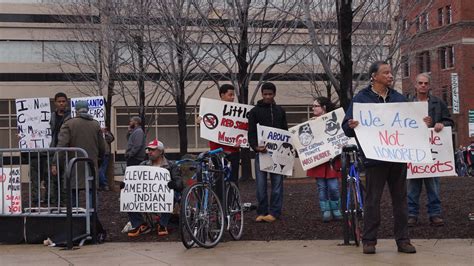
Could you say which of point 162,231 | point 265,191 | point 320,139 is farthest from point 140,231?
point 320,139

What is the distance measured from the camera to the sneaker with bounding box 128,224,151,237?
966 centimetres

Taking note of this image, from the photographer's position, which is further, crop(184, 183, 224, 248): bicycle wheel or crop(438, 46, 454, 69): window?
crop(438, 46, 454, 69): window

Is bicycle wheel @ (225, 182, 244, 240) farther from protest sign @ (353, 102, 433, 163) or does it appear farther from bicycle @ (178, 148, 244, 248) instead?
protest sign @ (353, 102, 433, 163)

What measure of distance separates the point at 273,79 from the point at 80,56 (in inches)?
362

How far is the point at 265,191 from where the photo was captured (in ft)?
33.5

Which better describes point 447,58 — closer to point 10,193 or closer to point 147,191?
point 147,191

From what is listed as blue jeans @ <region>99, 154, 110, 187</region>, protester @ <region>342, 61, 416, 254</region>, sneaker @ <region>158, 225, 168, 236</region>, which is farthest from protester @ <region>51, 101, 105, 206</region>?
blue jeans @ <region>99, 154, 110, 187</region>

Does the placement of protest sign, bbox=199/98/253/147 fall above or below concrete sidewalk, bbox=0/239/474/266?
above

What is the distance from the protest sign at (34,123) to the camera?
16.1 metres

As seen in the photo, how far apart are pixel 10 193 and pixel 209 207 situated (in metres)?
2.82

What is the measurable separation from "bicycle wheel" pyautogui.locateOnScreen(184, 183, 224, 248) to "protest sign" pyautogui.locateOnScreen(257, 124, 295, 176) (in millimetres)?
1594

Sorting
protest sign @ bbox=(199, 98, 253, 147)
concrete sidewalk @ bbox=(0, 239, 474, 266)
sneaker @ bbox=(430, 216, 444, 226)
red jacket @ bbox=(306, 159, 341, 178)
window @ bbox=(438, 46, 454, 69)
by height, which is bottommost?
concrete sidewalk @ bbox=(0, 239, 474, 266)

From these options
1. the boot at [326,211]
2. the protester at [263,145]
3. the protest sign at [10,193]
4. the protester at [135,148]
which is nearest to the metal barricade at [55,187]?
the protest sign at [10,193]

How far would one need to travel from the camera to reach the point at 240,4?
19188 millimetres
